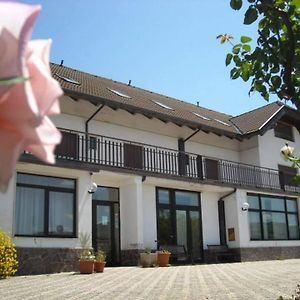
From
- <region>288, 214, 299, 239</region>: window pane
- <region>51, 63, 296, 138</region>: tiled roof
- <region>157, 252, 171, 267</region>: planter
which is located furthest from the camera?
<region>288, 214, 299, 239</region>: window pane

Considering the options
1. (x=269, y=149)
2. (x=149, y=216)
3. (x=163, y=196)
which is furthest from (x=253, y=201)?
(x=149, y=216)

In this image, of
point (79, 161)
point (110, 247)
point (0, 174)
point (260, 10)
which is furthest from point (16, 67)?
point (110, 247)

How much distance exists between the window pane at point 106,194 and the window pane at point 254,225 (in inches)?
259

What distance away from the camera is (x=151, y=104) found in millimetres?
20891

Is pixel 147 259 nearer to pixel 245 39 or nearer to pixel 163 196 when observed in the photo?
pixel 163 196

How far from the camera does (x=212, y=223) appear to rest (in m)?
20.0

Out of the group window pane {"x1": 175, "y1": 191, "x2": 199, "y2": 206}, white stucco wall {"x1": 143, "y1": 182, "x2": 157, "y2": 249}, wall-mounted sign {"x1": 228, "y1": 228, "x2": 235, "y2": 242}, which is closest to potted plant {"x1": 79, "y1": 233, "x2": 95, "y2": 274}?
white stucco wall {"x1": 143, "y1": 182, "x2": 157, "y2": 249}

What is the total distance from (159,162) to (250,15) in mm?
15272

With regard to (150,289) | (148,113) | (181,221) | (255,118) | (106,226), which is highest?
(255,118)

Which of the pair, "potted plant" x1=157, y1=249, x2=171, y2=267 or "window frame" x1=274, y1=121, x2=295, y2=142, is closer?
"potted plant" x1=157, y1=249, x2=171, y2=267

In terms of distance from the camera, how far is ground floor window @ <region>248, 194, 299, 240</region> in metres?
20.9

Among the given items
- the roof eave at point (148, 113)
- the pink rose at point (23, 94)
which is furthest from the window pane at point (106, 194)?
the pink rose at point (23, 94)

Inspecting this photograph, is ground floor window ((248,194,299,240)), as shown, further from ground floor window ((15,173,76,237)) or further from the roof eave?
ground floor window ((15,173,76,237))

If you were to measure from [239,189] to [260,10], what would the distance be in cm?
1741
